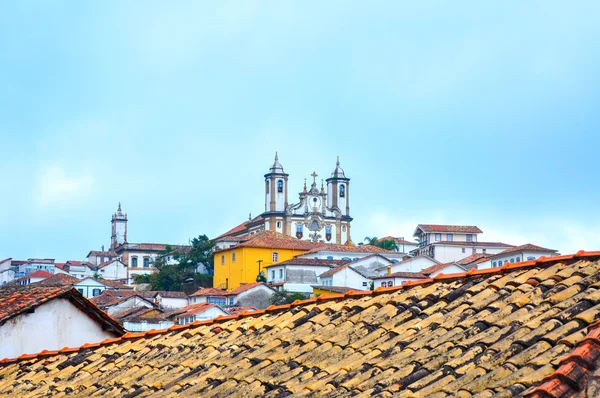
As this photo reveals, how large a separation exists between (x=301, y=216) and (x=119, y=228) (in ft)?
135

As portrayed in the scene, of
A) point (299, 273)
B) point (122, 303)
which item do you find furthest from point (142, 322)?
point (299, 273)

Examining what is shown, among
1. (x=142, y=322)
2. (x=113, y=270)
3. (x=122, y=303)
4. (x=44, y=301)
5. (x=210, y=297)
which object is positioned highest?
(x=113, y=270)

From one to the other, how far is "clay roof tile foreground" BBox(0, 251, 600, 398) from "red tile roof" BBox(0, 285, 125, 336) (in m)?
2.67

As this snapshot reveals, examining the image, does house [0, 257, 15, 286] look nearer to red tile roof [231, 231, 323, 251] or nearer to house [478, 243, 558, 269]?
red tile roof [231, 231, 323, 251]

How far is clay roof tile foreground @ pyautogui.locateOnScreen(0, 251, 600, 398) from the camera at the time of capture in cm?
605

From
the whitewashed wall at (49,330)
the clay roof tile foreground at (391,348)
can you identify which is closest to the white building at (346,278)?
the whitewashed wall at (49,330)

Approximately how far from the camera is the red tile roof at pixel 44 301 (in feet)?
43.7

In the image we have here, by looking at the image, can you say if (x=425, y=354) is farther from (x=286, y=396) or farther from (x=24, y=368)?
(x=24, y=368)

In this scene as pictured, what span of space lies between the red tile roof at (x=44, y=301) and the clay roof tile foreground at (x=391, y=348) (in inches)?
105

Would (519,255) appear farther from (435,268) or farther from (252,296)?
(252,296)

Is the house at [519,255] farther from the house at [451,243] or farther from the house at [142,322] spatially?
the house at [142,322]

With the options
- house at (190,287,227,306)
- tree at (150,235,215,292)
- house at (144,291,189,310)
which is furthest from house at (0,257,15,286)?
house at (190,287,227,306)

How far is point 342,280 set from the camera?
69750 mm

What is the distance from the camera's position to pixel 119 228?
134625 mm
